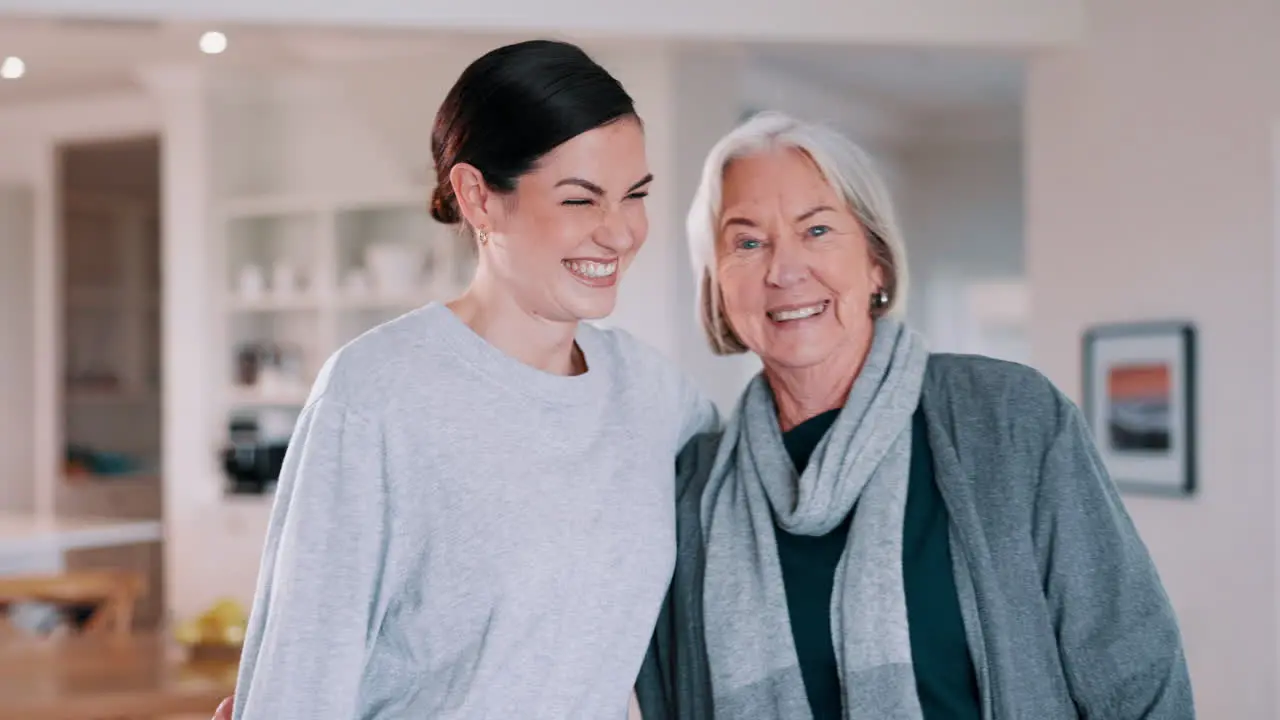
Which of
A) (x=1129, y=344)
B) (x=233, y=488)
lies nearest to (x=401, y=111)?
(x=233, y=488)

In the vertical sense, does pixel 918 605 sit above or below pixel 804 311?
A: below

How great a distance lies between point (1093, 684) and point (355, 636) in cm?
87

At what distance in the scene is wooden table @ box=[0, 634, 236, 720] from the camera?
2602 millimetres

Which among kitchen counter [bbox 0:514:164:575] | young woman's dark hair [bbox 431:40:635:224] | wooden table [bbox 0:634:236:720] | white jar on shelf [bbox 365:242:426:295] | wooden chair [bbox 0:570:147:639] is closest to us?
young woman's dark hair [bbox 431:40:635:224]

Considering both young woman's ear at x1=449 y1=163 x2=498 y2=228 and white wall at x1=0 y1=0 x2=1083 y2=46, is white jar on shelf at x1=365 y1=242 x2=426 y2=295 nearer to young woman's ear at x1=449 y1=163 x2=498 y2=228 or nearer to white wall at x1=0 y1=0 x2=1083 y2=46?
white wall at x1=0 y1=0 x2=1083 y2=46

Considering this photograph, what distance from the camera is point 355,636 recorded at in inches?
57.1

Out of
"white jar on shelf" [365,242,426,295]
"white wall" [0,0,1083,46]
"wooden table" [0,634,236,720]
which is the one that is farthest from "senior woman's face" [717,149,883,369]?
"white jar on shelf" [365,242,426,295]

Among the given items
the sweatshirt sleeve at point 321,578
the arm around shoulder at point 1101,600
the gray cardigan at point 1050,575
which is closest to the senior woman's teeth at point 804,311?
the gray cardigan at point 1050,575

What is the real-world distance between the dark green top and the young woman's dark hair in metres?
0.60

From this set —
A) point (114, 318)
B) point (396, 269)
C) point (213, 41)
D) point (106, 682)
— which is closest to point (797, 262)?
point (106, 682)

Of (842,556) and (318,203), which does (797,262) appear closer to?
(842,556)

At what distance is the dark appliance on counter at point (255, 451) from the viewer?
5520 millimetres

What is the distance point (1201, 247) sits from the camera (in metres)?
3.61

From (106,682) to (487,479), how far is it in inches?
64.4
